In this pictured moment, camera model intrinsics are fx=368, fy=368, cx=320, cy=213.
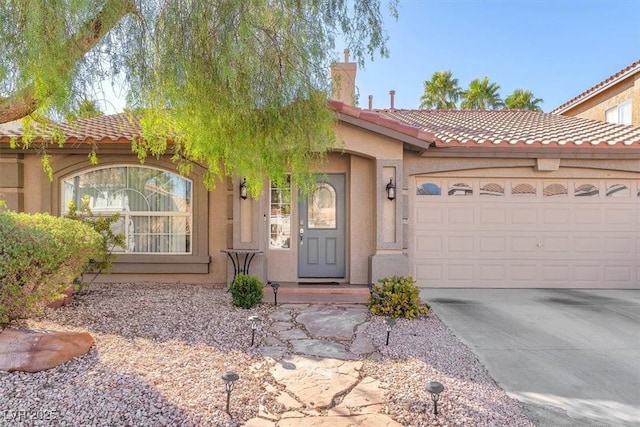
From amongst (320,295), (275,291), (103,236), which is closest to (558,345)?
(320,295)

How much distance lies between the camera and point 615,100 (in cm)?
1336

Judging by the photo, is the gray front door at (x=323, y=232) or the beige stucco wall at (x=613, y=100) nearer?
the gray front door at (x=323, y=232)

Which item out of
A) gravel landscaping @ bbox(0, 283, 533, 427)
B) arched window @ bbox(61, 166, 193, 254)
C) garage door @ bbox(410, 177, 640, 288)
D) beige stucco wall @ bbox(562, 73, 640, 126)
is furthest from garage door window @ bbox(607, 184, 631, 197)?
arched window @ bbox(61, 166, 193, 254)

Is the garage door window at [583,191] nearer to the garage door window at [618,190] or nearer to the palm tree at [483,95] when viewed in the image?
the garage door window at [618,190]

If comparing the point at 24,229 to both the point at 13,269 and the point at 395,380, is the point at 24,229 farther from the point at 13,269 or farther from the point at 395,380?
the point at 395,380

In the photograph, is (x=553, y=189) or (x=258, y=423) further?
(x=553, y=189)

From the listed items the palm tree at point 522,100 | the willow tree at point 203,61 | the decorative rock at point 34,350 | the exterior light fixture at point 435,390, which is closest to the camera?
the exterior light fixture at point 435,390

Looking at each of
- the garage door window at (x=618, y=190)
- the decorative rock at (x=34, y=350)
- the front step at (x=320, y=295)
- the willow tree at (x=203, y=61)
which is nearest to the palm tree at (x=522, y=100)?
the garage door window at (x=618, y=190)

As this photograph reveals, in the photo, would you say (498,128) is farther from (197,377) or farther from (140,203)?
(197,377)

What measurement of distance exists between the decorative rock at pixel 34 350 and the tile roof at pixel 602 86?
16.2m

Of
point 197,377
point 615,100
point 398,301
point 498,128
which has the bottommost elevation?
point 197,377

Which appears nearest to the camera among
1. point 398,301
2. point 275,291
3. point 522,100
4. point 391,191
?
point 398,301

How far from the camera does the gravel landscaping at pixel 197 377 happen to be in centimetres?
314

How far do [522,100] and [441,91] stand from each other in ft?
19.6
